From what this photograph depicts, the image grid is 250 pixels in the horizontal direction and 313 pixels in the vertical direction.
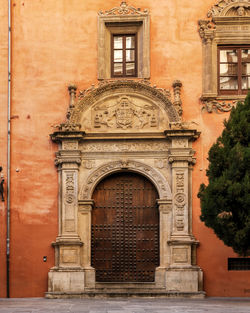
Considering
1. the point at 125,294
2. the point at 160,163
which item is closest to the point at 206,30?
the point at 160,163

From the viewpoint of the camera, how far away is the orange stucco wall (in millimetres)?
19344

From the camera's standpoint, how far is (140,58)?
2012cm

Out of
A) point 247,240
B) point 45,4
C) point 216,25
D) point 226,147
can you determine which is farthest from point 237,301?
point 45,4

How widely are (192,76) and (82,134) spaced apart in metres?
3.23

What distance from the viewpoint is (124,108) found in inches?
782

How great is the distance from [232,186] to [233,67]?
16.3 feet

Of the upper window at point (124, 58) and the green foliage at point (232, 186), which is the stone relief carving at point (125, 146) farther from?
the green foliage at point (232, 186)

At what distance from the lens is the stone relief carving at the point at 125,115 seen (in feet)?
64.9

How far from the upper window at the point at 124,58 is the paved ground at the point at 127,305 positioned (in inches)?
234

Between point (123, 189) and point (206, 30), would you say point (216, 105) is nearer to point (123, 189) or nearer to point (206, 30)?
point (206, 30)

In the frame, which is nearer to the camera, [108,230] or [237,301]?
[237,301]

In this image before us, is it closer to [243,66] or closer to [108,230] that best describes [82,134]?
[108,230]

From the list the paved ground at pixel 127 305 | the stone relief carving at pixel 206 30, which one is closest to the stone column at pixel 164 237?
the paved ground at pixel 127 305

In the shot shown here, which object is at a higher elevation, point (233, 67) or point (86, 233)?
point (233, 67)
